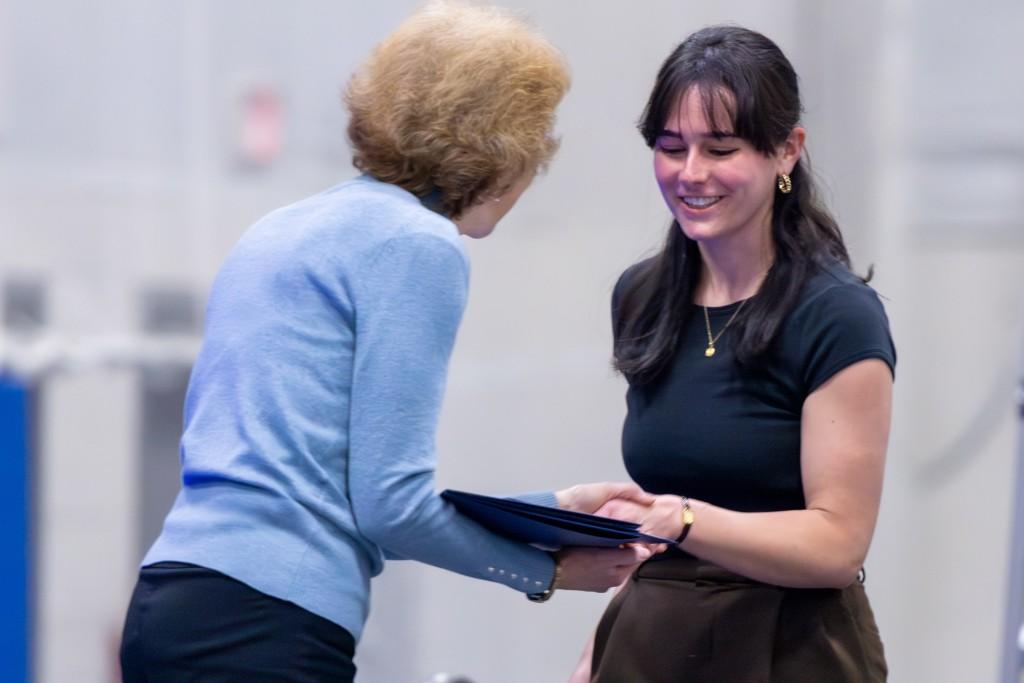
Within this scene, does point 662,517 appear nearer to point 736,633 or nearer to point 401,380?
point 736,633

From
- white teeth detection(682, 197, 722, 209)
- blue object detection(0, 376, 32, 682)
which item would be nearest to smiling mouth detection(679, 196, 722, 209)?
white teeth detection(682, 197, 722, 209)

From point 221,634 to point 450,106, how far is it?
55 centimetres

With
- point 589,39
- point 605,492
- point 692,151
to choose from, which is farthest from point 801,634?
point 589,39

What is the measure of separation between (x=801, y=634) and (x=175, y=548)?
2.16 feet

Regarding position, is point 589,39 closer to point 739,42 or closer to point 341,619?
point 739,42

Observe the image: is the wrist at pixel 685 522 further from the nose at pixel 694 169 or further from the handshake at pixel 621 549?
the nose at pixel 694 169

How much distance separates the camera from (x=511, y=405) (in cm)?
330

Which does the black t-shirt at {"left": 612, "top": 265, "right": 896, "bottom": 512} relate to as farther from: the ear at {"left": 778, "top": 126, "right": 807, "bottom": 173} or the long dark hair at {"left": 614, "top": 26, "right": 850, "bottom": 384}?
the ear at {"left": 778, "top": 126, "right": 807, "bottom": 173}

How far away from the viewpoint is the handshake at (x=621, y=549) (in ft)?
4.63

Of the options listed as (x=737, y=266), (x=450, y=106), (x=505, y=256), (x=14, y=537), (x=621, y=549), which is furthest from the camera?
(x=505, y=256)

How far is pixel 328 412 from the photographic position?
1.29 metres

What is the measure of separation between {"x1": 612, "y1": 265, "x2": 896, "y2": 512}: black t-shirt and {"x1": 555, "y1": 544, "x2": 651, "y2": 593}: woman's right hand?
0.11 m

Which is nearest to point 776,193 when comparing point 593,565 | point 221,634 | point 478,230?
point 478,230

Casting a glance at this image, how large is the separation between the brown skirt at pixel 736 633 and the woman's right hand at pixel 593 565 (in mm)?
96
